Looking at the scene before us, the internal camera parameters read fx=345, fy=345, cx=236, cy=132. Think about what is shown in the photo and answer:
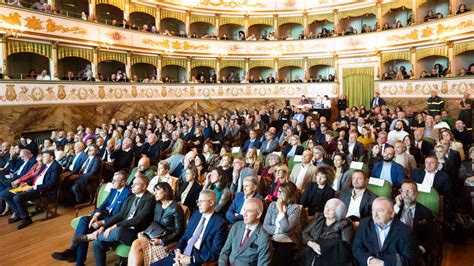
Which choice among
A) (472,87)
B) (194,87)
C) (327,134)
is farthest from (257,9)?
(327,134)

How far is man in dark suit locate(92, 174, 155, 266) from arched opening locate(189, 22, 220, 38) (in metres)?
16.4

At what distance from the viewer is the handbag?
3264 mm

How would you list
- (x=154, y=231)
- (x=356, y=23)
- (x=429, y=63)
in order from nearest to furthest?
(x=154, y=231) < (x=429, y=63) < (x=356, y=23)

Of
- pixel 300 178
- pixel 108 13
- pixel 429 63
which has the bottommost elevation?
pixel 300 178

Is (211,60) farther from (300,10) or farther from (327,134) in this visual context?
(327,134)

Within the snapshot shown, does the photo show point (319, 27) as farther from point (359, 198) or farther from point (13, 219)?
point (13, 219)

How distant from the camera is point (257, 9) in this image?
18328mm

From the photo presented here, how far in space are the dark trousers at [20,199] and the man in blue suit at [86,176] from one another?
61 centimetres

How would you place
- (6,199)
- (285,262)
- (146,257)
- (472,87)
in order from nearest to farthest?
(285,262) → (146,257) → (6,199) → (472,87)

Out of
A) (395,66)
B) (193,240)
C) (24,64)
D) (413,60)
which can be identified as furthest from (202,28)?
(193,240)

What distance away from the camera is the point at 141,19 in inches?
668

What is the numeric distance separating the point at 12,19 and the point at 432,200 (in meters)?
11.5

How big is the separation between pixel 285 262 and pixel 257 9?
1726 centimetres

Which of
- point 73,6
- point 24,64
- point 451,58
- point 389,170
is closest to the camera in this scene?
point 389,170
